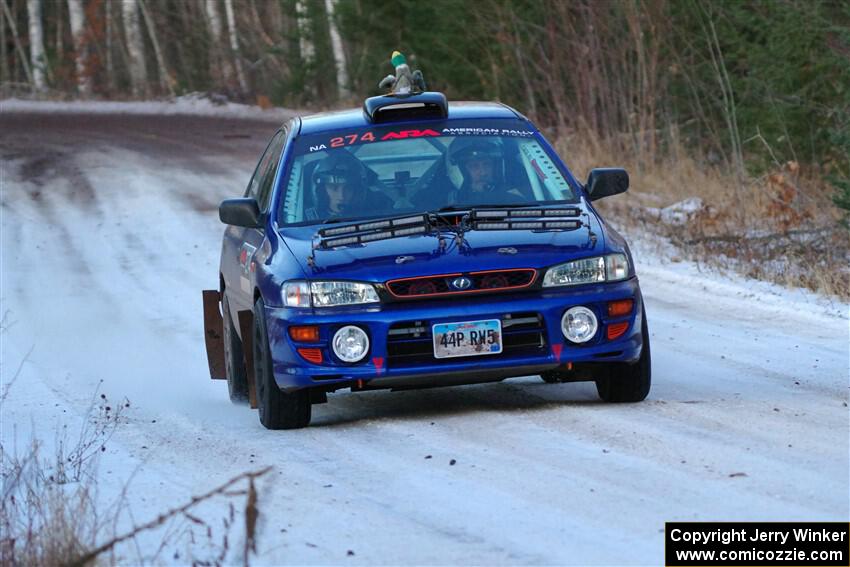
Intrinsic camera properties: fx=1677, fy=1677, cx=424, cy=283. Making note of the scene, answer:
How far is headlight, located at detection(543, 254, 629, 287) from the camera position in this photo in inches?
318

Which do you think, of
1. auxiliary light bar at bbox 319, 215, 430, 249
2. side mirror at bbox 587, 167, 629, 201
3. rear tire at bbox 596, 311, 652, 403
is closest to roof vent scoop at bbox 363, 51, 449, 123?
side mirror at bbox 587, 167, 629, 201

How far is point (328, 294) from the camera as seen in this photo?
8.05 meters

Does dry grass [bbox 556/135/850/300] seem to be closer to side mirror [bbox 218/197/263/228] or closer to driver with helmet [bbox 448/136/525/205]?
driver with helmet [bbox 448/136/525/205]

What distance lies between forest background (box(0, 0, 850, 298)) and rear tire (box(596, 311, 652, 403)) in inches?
172

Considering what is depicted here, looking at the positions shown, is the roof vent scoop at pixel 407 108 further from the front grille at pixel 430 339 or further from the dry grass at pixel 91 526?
the dry grass at pixel 91 526

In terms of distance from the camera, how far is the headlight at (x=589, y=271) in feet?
26.5

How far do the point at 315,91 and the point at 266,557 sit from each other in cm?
3505

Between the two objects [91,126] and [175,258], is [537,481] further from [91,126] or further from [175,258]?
[91,126]

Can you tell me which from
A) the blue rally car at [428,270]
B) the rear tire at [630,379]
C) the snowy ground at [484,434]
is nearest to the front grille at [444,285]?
the blue rally car at [428,270]

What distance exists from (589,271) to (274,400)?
67.1 inches

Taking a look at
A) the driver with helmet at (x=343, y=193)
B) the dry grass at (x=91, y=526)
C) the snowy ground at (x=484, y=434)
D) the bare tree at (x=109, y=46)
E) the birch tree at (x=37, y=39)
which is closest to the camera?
the dry grass at (x=91, y=526)

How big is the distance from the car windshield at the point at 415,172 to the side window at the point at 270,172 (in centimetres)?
25

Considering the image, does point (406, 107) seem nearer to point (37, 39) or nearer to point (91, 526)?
point (91, 526)

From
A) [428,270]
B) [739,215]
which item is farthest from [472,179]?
[739,215]
